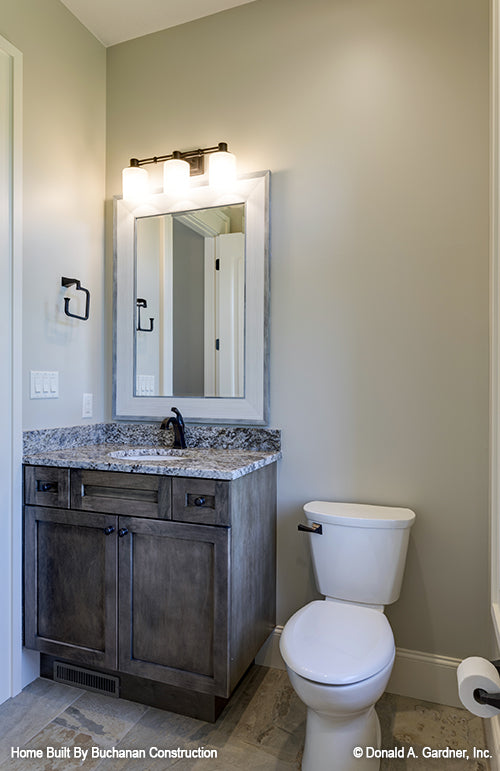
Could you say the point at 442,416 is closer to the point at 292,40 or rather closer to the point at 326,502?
the point at 326,502

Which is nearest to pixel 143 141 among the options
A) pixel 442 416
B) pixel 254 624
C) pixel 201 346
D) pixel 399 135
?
pixel 201 346

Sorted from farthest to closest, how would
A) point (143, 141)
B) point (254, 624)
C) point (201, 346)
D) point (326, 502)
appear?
point (143, 141) → point (201, 346) → point (326, 502) → point (254, 624)

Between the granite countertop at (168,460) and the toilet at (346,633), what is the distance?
338 mm

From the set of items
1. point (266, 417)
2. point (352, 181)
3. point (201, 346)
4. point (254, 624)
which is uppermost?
point (352, 181)

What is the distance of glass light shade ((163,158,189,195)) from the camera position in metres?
2.10

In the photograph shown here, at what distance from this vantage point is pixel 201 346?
2133 millimetres

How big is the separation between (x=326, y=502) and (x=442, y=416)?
562 millimetres

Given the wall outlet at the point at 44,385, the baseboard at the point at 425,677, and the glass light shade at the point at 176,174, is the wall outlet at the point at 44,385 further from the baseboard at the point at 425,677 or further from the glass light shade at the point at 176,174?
the baseboard at the point at 425,677

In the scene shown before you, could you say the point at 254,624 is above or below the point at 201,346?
below

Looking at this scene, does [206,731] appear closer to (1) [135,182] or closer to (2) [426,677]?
(2) [426,677]

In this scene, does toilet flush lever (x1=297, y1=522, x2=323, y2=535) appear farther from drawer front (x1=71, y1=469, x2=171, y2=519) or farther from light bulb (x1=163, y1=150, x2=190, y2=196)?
light bulb (x1=163, y1=150, x2=190, y2=196)

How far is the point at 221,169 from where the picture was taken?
2018 millimetres

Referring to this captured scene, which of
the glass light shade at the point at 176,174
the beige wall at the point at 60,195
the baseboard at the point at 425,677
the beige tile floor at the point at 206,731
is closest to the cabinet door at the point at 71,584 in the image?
the beige tile floor at the point at 206,731

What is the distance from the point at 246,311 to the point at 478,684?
1536 mm
